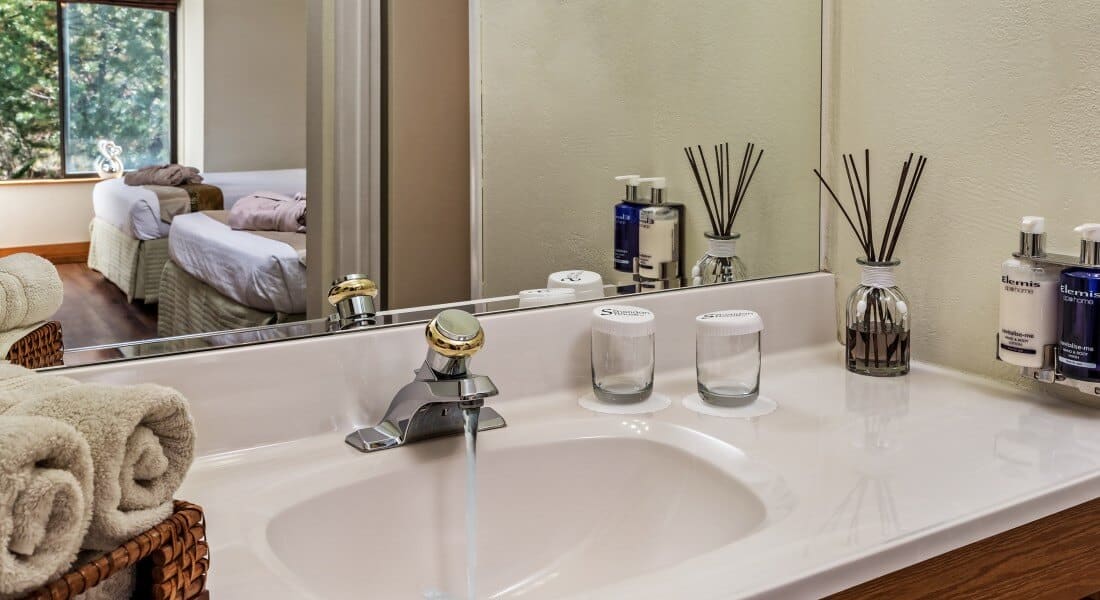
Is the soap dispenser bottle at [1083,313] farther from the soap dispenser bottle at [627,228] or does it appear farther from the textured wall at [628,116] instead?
the soap dispenser bottle at [627,228]

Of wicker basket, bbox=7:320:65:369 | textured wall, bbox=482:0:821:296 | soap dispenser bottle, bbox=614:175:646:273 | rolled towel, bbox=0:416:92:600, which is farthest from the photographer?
soap dispenser bottle, bbox=614:175:646:273

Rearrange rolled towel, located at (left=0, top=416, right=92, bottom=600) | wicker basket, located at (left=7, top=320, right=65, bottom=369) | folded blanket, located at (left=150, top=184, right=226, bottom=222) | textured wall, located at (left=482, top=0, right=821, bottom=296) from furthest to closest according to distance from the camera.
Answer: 1. textured wall, located at (left=482, top=0, right=821, bottom=296)
2. folded blanket, located at (left=150, top=184, right=226, bottom=222)
3. wicker basket, located at (left=7, top=320, right=65, bottom=369)
4. rolled towel, located at (left=0, top=416, right=92, bottom=600)

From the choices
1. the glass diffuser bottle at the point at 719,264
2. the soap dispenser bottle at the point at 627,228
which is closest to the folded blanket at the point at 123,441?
the soap dispenser bottle at the point at 627,228

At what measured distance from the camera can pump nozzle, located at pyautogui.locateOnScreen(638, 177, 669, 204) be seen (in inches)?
55.9

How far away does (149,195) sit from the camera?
1.02m

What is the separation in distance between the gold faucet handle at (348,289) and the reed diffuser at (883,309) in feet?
2.33

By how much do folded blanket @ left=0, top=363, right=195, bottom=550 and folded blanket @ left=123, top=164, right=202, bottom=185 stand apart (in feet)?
1.26

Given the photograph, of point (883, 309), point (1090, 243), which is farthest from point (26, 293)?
point (1090, 243)

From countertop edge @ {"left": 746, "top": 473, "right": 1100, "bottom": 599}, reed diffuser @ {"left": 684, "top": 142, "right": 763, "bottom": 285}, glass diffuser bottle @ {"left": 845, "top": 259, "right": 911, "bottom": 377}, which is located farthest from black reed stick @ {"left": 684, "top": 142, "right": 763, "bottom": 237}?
countertop edge @ {"left": 746, "top": 473, "right": 1100, "bottom": 599}

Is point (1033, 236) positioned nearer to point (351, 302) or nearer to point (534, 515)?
point (534, 515)

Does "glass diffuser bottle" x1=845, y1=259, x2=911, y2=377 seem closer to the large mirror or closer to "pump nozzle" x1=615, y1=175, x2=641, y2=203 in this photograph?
the large mirror

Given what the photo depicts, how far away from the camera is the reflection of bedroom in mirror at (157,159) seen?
0.97 m

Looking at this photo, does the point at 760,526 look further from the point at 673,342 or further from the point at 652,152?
the point at 652,152

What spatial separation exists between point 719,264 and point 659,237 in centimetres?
12
